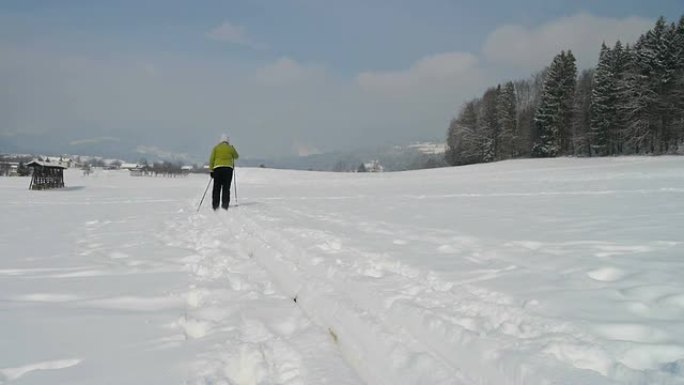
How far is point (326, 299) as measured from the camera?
402 cm

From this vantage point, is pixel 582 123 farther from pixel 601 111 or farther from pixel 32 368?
pixel 32 368

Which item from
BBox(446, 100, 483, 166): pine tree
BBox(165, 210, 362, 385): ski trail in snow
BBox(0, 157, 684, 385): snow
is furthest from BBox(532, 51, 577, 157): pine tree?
BBox(165, 210, 362, 385): ski trail in snow

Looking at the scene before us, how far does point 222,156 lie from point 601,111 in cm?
4918

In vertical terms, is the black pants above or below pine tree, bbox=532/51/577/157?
below

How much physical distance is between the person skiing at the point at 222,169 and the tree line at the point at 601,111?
45.9 metres

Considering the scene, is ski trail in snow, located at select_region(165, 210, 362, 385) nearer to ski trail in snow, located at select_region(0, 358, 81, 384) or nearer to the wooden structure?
ski trail in snow, located at select_region(0, 358, 81, 384)

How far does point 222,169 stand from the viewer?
41.6ft

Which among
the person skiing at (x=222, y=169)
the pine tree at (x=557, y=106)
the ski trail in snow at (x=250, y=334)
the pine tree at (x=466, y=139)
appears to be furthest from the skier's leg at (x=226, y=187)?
the pine tree at (x=466, y=139)

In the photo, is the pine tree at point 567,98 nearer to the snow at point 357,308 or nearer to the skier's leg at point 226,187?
the skier's leg at point 226,187

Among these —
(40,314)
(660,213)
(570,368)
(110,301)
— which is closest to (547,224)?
(660,213)

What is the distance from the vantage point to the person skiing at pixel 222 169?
12508mm

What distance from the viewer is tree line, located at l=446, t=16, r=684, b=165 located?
44.1 m

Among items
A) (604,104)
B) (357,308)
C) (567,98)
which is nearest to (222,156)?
(357,308)

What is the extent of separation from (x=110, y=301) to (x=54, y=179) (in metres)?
32.8
